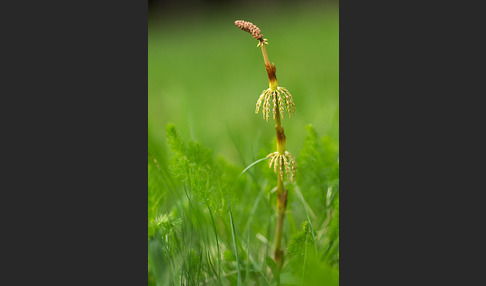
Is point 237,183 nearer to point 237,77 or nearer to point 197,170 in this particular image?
point 197,170

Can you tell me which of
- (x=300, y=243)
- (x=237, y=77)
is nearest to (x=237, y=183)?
(x=300, y=243)

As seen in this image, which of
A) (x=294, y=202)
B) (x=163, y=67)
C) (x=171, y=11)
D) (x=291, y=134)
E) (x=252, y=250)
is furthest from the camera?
(x=163, y=67)

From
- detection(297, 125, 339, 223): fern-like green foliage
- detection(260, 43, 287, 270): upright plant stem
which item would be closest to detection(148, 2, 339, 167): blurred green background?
detection(297, 125, 339, 223): fern-like green foliage

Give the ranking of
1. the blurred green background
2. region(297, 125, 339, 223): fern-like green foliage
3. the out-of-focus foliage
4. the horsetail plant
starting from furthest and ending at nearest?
the blurred green background
region(297, 125, 339, 223): fern-like green foliage
the out-of-focus foliage
the horsetail plant

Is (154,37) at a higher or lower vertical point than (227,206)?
higher

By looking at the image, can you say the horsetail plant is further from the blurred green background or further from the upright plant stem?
the blurred green background

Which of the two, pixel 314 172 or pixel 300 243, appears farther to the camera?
pixel 314 172

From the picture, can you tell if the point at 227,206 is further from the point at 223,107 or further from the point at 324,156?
the point at 223,107

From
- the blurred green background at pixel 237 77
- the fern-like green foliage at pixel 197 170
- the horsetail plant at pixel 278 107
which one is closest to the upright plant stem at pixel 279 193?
the horsetail plant at pixel 278 107

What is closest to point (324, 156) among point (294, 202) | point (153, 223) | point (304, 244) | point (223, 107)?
point (294, 202)
